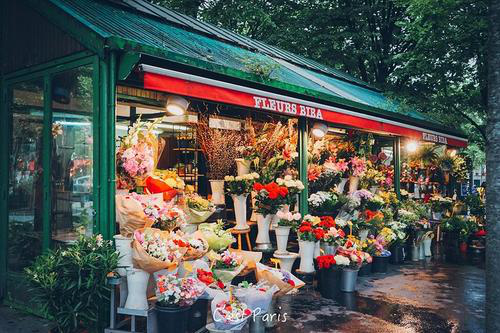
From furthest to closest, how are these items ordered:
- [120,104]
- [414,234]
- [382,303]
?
[414,234]
[120,104]
[382,303]

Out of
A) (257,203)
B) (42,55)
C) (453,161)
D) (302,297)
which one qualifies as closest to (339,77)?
(453,161)

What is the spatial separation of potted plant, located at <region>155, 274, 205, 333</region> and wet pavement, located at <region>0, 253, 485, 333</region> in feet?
4.56

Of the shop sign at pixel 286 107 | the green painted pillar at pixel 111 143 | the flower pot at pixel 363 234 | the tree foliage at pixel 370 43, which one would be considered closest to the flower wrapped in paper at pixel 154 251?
the green painted pillar at pixel 111 143

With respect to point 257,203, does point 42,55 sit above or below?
above

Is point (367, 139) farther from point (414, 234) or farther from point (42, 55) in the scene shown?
point (42, 55)

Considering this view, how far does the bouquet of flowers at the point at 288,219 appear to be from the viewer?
741cm

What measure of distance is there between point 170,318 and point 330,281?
3.15 meters

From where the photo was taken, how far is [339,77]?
13234 millimetres

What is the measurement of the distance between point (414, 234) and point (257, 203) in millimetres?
4397

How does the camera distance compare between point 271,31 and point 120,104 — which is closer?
point 120,104

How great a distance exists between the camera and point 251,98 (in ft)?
21.0

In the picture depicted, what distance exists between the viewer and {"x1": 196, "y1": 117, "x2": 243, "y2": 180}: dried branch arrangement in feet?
25.6

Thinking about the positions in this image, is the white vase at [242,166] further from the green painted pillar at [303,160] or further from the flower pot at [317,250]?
the flower pot at [317,250]

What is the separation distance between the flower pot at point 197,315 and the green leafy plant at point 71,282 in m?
Answer: 0.96
